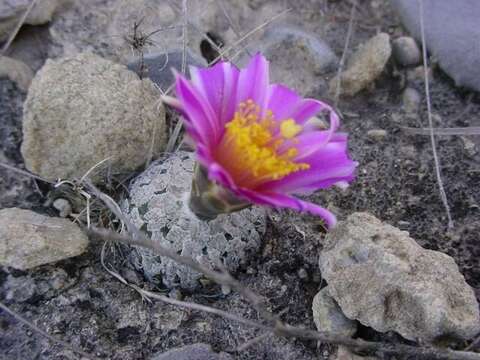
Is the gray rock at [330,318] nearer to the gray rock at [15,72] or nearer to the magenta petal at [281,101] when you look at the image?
the magenta petal at [281,101]

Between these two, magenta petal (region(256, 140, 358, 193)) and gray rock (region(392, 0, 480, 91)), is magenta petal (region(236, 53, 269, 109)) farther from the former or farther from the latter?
gray rock (region(392, 0, 480, 91))

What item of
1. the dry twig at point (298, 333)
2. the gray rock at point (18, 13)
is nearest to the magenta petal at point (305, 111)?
the dry twig at point (298, 333)

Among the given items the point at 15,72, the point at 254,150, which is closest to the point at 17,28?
the point at 15,72

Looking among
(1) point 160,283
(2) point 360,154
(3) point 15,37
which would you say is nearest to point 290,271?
(1) point 160,283

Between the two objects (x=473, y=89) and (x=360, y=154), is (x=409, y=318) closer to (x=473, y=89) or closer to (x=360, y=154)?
(x=360, y=154)

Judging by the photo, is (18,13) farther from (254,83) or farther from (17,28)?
(254,83)

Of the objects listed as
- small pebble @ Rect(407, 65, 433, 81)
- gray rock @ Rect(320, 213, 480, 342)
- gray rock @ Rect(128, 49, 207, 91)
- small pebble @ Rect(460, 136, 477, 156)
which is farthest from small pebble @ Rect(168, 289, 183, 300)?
small pebble @ Rect(407, 65, 433, 81)
